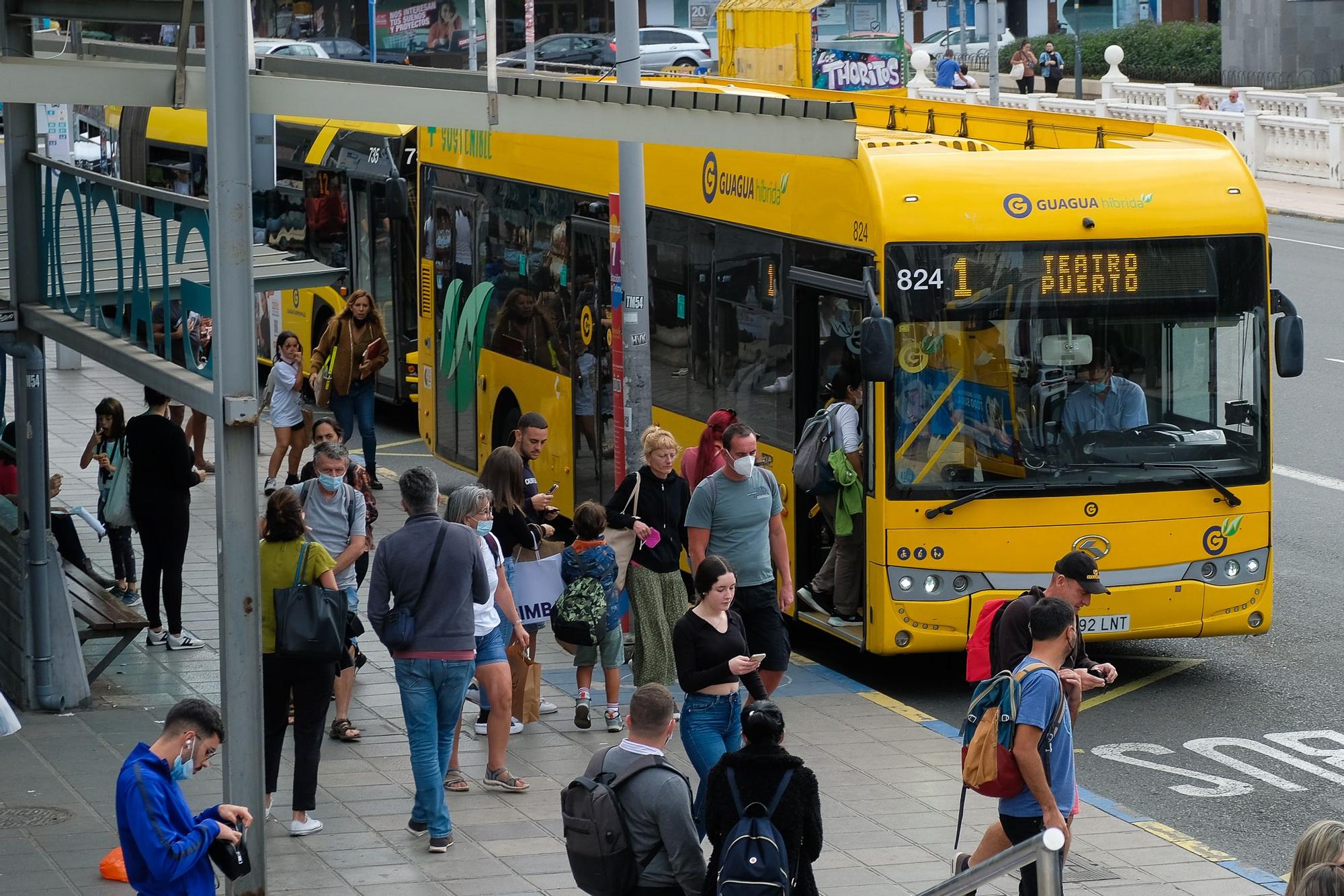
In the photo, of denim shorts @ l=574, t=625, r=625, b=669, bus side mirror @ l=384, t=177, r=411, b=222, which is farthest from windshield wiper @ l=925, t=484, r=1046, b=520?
bus side mirror @ l=384, t=177, r=411, b=222

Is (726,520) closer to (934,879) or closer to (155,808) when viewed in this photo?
(934,879)

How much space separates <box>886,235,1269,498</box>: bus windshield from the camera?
1090 centimetres

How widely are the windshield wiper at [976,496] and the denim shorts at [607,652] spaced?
194 centimetres

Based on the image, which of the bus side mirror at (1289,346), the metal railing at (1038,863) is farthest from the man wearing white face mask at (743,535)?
the metal railing at (1038,863)

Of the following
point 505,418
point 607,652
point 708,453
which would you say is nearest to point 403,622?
point 607,652

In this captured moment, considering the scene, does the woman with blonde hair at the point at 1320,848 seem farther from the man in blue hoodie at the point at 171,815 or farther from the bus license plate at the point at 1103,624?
the bus license plate at the point at 1103,624

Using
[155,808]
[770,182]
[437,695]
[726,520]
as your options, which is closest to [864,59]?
[770,182]

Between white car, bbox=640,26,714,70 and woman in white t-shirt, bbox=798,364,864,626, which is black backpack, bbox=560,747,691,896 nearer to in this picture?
woman in white t-shirt, bbox=798,364,864,626

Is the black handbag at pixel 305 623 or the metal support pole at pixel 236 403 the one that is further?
the black handbag at pixel 305 623

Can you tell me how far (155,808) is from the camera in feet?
19.5

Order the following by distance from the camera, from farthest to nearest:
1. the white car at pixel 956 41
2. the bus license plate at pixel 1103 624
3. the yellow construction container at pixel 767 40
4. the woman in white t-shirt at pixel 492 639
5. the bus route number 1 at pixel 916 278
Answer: the white car at pixel 956 41 < the yellow construction container at pixel 767 40 < the bus license plate at pixel 1103 624 < the bus route number 1 at pixel 916 278 < the woman in white t-shirt at pixel 492 639

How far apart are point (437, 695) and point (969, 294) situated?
161 inches

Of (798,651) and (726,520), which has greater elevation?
(726,520)

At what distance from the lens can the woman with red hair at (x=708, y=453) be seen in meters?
11.4
